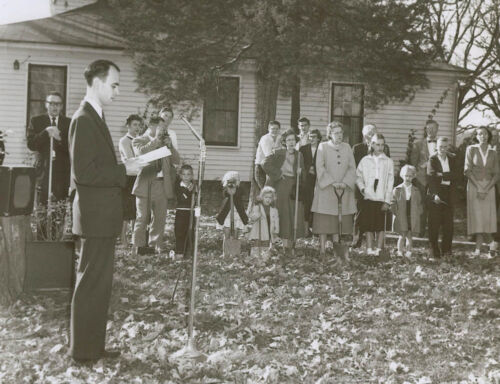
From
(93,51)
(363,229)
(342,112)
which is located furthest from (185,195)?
(342,112)

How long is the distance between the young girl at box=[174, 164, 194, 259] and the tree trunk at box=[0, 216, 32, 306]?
2.93 m

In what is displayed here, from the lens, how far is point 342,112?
20.5m

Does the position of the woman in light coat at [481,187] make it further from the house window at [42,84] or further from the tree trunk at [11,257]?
the house window at [42,84]

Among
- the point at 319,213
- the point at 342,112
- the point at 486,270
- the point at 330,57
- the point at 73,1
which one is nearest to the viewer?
the point at 486,270

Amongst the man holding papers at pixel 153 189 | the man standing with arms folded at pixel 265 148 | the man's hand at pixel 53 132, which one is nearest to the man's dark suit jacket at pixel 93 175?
the man's hand at pixel 53 132

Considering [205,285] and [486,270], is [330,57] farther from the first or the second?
[205,285]

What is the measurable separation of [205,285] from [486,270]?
3.82 metres

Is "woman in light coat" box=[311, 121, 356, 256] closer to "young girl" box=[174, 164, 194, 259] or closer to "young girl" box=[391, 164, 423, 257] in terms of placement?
"young girl" box=[391, 164, 423, 257]

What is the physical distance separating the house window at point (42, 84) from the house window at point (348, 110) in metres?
7.49

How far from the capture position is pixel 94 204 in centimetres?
500

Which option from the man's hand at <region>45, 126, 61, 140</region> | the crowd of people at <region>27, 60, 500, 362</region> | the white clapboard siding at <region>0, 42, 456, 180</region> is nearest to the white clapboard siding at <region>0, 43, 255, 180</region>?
the white clapboard siding at <region>0, 42, 456, 180</region>

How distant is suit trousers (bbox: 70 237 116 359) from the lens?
507 cm

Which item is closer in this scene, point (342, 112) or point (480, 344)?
point (480, 344)

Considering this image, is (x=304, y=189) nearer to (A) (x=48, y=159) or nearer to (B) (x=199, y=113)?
(A) (x=48, y=159)
